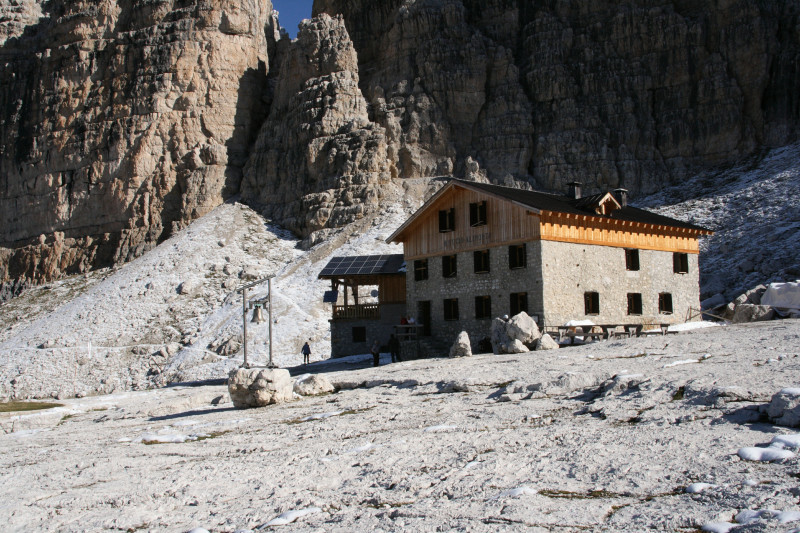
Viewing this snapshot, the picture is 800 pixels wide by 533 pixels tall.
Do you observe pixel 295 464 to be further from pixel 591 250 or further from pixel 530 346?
pixel 591 250

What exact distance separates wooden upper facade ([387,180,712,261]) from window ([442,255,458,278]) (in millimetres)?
324

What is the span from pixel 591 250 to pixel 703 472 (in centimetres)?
2251

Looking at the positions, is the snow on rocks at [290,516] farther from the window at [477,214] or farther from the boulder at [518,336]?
the window at [477,214]

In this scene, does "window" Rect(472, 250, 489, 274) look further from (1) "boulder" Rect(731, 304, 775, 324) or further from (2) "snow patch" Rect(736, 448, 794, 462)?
(2) "snow patch" Rect(736, 448, 794, 462)

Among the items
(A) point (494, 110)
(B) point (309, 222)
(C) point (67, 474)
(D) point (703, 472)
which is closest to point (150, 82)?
(B) point (309, 222)

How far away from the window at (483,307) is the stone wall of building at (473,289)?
161 mm

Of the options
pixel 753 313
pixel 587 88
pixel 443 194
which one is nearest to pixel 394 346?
pixel 443 194

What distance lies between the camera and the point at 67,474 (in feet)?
36.8

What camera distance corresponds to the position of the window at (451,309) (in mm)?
31578

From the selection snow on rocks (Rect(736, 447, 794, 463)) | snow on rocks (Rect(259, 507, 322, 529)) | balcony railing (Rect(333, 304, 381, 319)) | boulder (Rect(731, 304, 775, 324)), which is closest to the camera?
snow on rocks (Rect(736, 447, 794, 463))

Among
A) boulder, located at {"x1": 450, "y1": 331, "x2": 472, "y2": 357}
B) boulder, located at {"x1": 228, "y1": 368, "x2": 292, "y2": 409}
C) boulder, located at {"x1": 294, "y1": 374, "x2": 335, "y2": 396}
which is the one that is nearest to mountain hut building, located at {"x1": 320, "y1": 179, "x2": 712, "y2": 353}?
A: boulder, located at {"x1": 450, "y1": 331, "x2": 472, "y2": 357}

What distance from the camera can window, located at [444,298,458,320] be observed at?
31578mm

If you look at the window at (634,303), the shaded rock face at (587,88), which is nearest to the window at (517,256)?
the window at (634,303)

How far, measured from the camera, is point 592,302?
29.0m
